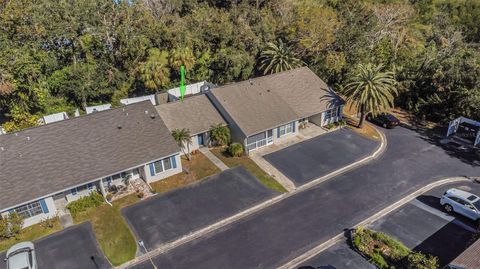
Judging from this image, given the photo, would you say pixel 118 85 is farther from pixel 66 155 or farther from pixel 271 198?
pixel 271 198

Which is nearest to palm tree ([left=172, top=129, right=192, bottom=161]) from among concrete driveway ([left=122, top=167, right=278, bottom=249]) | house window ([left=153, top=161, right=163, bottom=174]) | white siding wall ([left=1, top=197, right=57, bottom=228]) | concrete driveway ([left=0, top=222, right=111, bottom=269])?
house window ([left=153, top=161, right=163, bottom=174])

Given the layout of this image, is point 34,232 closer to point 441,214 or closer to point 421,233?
point 421,233

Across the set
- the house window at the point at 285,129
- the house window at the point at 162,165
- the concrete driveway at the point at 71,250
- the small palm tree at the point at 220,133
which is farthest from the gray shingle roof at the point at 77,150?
the house window at the point at 285,129

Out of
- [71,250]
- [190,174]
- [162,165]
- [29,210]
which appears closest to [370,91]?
[190,174]

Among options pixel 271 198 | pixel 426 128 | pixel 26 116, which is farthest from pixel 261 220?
pixel 26 116

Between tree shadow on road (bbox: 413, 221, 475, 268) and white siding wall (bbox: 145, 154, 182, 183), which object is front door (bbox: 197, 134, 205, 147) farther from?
tree shadow on road (bbox: 413, 221, 475, 268)
